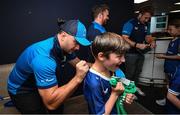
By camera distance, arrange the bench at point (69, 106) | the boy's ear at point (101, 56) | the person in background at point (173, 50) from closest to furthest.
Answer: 1. the boy's ear at point (101, 56)
2. the bench at point (69, 106)
3. the person in background at point (173, 50)

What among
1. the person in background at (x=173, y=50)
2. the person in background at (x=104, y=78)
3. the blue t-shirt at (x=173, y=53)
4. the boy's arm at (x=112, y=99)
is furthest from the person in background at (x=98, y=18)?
the boy's arm at (x=112, y=99)

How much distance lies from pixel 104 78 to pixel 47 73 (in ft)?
1.32

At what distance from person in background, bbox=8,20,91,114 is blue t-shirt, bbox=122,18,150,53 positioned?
1.91m

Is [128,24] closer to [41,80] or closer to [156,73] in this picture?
[156,73]

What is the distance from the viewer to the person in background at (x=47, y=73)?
1479mm

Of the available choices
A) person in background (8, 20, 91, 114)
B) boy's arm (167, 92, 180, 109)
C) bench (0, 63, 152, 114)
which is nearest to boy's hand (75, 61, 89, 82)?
person in background (8, 20, 91, 114)

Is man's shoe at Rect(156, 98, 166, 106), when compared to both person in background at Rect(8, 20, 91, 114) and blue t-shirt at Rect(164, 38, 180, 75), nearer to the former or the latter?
blue t-shirt at Rect(164, 38, 180, 75)

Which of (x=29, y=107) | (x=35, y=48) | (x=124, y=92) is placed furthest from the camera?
(x=29, y=107)

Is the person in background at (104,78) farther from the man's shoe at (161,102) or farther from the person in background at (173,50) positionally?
the man's shoe at (161,102)

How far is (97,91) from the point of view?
1289mm

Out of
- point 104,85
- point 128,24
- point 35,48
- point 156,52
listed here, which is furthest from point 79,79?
point 156,52

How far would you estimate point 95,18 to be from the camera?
292 cm

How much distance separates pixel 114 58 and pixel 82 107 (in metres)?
1.48

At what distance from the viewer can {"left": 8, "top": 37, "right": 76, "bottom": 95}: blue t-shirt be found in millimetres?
1480
